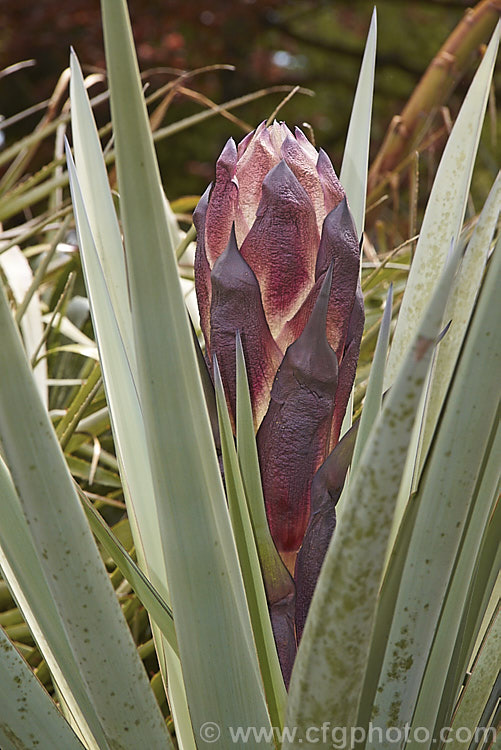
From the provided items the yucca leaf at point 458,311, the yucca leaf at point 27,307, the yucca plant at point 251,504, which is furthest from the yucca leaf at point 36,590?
the yucca leaf at point 27,307

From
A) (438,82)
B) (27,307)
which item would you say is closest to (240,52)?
(438,82)

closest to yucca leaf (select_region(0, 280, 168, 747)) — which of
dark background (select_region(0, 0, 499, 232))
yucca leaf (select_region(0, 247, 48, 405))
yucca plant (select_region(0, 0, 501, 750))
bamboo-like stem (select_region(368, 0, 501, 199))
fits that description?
yucca plant (select_region(0, 0, 501, 750))

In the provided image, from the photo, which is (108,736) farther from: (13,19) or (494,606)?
(13,19)

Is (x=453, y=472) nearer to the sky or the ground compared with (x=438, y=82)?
nearer to the ground

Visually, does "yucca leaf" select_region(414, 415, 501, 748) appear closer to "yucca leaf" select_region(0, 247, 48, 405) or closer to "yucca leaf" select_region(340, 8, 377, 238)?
"yucca leaf" select_region(340, 8, 377, 238)

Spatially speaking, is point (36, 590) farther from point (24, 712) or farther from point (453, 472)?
point (453, 472)

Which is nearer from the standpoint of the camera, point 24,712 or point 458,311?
point 24,712

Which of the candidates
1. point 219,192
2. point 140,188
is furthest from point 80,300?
point 140,188
